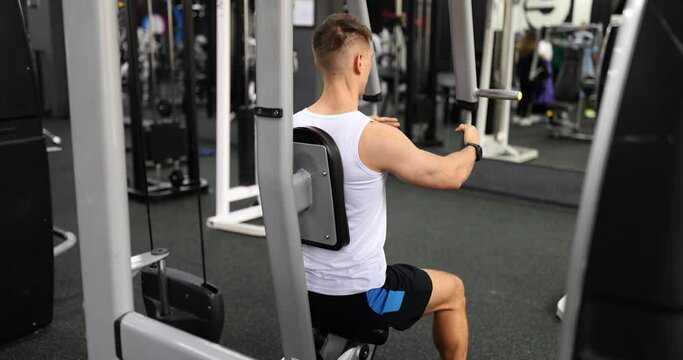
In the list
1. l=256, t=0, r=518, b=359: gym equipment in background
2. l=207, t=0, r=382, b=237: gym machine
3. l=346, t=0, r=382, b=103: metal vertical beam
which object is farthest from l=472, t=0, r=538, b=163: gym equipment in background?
l=256, t=0, r=518, b=359: gym equipment in background

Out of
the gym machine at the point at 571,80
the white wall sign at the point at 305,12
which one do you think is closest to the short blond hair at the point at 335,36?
the white wall sign at the point at 305,12

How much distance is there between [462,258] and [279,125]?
89.3 inches

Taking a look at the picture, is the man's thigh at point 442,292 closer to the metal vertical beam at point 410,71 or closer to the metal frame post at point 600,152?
the metal frame post at point 600,152

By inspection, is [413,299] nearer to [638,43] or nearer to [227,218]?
[638,43]

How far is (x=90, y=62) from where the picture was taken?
53.1 inches

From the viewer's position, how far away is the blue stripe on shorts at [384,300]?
5.09ft

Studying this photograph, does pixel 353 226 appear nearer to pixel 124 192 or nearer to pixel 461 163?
pixel 461 163

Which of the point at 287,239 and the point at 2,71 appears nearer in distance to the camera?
the point at 287,239

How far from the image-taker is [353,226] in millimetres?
1523

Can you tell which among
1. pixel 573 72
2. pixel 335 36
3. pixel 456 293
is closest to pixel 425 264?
pixel 456 293

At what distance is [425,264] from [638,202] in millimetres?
2626

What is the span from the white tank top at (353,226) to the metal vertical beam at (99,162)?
449mm

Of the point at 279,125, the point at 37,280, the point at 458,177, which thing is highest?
the point at 279,125

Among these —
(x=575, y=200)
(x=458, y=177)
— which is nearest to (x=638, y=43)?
(x=458, y=177)
